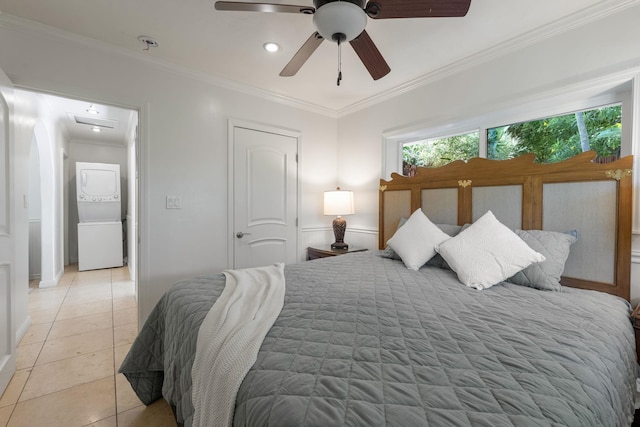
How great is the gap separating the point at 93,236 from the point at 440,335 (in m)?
6.06

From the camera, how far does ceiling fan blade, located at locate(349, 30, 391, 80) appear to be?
5.35 ft

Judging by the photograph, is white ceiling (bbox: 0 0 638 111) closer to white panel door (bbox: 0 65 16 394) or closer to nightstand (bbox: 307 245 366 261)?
white panel door (bbox: 0 65 16 394)

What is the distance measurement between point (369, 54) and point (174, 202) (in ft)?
6.70

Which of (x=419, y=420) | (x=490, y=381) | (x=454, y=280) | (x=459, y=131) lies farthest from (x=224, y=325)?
(x=459, y=131)

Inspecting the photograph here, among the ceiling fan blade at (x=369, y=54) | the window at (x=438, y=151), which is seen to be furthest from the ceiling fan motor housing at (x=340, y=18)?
the window at (x=438, y=151)

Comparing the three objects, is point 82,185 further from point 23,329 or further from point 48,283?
point 23,329

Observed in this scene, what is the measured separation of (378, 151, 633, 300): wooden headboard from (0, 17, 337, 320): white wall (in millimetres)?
2118

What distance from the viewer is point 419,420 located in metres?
0.60

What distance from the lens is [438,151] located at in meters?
2.95

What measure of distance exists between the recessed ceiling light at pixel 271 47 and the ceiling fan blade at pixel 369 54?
0.84 m

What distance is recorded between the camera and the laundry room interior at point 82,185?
3.92m

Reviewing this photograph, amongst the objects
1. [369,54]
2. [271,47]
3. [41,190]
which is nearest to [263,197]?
[271,47]

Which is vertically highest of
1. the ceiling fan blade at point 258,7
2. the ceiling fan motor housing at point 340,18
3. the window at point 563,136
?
the ceiling fan blade at point 258,7

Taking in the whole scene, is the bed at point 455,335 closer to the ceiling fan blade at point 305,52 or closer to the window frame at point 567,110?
the window frame at point 567,110
